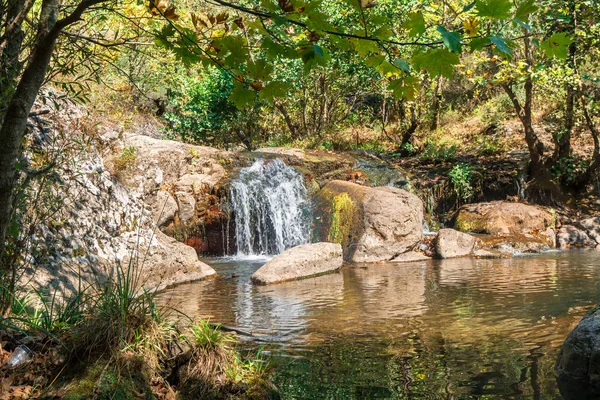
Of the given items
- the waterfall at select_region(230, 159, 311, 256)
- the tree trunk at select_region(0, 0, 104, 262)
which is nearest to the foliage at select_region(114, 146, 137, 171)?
the waterfall at select_region(230, 159, 311, 256)

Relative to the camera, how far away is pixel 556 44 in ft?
7.20

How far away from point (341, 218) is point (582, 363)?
9102mm

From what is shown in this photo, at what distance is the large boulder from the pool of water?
134 cm

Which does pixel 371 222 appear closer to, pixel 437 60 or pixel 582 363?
pixel 582 363

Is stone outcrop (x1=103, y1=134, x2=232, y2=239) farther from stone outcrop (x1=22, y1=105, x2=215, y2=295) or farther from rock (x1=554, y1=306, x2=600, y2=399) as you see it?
rock (x1=554, y1=306, x2=600, y2=399)

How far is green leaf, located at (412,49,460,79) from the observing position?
2.12 metres

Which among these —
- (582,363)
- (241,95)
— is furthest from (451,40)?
(582,363)

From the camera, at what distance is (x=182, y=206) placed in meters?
14.0

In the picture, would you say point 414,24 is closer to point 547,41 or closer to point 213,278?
point 547,41

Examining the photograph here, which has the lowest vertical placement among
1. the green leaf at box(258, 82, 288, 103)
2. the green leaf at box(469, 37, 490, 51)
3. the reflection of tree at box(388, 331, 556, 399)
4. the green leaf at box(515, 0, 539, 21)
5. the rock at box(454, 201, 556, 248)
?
the reflection of tree at box(388, 331, 556, 399)

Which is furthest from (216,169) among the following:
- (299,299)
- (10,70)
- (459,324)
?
(10,70)

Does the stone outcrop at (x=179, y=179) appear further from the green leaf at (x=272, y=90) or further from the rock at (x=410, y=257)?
the green leaf at (x=272, y=90)

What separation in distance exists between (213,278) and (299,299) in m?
2.60

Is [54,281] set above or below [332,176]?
below
